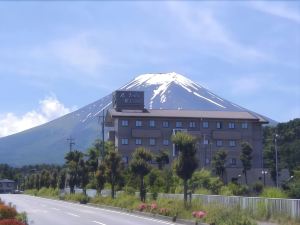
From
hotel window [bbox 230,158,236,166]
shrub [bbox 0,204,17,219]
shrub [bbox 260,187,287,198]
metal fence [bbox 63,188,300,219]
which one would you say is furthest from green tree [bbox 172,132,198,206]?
hotel window [bbox 230,158,236,166]

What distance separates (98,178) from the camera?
170 feet

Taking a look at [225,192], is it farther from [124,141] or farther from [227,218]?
[124,141]

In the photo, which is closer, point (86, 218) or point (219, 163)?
point (86, 218)

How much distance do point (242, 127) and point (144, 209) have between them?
57703 millimetres

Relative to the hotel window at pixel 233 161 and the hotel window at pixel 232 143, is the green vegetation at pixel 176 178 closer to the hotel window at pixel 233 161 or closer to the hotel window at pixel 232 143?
the hotel window at pixel 233 161

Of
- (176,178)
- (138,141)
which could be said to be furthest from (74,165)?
(176,178)

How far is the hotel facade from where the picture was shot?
82.6 metres

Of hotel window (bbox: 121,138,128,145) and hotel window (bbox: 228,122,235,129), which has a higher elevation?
hotel window (bbox: 228,122,235,129)

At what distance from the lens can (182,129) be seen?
83812 mm

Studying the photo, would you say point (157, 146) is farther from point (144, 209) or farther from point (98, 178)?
point (144, 209)

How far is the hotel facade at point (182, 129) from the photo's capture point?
82.6 meters

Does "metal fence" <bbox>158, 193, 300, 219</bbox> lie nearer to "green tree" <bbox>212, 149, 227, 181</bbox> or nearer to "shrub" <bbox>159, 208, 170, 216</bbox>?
"shrub" <bbox>159, 208, 170, 216</bbox>

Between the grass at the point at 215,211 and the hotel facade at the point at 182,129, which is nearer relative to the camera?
the grass at the point at 215,211

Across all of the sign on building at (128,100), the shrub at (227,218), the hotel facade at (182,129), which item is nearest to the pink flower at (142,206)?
the shrub at (227,218)
